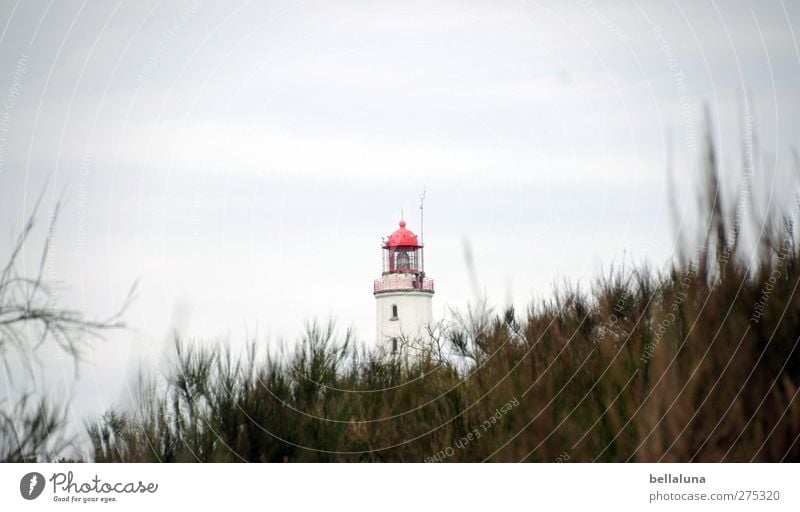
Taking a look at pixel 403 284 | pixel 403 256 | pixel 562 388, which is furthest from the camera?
pixel 403 256

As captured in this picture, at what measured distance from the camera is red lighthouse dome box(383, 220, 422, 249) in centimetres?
3183

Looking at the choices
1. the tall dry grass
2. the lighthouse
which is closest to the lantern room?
the lighthouse

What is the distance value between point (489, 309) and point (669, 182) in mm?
8393

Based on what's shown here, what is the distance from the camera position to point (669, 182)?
16.4ft

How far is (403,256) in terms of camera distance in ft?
107

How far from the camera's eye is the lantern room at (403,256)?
32.1 metres

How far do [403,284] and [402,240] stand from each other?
1520 millimetres

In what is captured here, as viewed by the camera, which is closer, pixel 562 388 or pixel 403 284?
pixel 562 388
